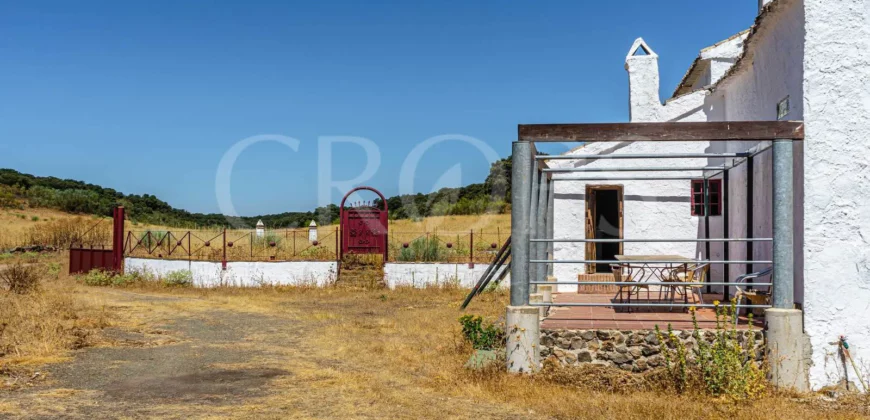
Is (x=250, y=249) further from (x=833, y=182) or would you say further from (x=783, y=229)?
(x=833, y=182)

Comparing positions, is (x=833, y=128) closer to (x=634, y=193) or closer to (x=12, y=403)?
(x=634, y=193)

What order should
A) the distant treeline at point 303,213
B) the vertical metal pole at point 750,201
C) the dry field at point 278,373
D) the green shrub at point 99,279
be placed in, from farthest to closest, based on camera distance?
the distant treeline at point 303,213 → the green shrub at point 99,279 → the vertical metal pole at point 750,201 → the dry field at point 278,373

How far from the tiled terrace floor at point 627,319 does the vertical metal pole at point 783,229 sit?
58cm

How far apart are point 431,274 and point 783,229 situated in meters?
12.2

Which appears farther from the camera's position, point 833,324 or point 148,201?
point 148,201

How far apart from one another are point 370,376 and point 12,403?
3.79 meters

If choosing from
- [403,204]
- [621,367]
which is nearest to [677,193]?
[621,367]

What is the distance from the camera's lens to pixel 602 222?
624 inches

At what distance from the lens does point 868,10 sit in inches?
292

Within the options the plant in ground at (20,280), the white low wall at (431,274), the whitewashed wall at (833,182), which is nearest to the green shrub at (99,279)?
the plant in ground at (20,280)

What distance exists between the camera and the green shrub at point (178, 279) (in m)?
19.7

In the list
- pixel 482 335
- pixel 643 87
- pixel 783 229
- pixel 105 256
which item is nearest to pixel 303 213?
pixel 105 256

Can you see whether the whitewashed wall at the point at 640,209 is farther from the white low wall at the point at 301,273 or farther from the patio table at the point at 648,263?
the white low wall at the point at 301,273

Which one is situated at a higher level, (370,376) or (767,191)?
(767,191)
